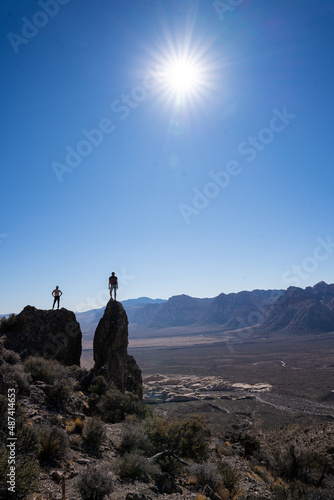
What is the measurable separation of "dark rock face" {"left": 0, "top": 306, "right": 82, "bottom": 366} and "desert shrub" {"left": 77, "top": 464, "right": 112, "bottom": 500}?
9890 millimetres

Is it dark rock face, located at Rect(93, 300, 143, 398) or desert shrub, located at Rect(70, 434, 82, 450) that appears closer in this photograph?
desert shrub, located at Rect(70, 434, 82, 450)

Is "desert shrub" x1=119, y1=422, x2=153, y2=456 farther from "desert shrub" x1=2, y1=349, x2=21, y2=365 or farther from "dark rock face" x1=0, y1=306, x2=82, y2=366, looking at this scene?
"dark rock face" x1=0, y1=306, x2=82, y2=366

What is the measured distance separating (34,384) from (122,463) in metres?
5.36

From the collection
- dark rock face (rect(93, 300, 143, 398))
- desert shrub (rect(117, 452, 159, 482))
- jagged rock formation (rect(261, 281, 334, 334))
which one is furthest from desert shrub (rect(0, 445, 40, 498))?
jagged rock formation (rect(261, 281, 334, 334))

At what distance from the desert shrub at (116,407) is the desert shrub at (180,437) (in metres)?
2.00

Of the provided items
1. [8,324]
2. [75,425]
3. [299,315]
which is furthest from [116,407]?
[299,315]

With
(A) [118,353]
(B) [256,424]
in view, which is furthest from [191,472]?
(B) [256,424]

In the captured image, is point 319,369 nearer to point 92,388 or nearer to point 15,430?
point 92,388

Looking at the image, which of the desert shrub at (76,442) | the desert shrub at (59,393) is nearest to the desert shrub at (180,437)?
the desert shrub at (76,442)

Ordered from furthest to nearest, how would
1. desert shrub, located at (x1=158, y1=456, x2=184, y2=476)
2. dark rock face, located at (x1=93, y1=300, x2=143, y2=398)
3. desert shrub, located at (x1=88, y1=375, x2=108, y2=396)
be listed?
1. dark rock face, located at (x1=93, y1=300, x2=143, y2=398)
2. desert shrub, located at (x1=88, y1=375, x2=108, y2=396)
3. desert shrub, located at (x1=158, y1=456, x2=184, y2=476)

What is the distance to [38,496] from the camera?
546cm

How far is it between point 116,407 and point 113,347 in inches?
179

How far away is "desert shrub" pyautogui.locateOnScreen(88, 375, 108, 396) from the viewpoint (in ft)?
46.6

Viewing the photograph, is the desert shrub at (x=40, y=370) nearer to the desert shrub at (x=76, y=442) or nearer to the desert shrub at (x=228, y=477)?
the desert shrub at (x=76, y=442)
